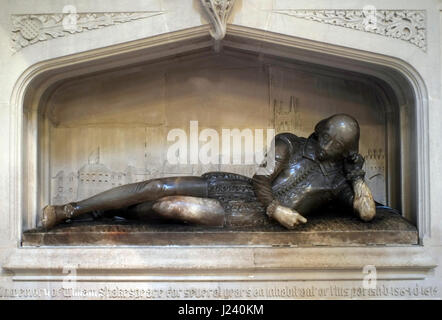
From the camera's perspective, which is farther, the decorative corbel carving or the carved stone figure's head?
the carved stone figure's head

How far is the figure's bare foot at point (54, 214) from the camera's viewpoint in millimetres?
2984

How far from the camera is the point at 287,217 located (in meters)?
2.87

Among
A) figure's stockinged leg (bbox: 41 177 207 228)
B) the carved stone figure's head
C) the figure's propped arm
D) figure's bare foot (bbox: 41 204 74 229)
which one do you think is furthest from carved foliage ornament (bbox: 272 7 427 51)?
figure's bare foot (bbox: 41 204 74 229)

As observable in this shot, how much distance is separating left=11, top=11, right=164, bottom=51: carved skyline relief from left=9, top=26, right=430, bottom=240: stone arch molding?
142 millimetres

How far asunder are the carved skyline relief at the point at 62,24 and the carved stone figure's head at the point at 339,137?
4.12 ft

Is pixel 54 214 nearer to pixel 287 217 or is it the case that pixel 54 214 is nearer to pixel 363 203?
pixel 287 217

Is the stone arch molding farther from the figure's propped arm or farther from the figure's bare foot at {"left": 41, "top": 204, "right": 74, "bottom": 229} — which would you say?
the figure's propped arm

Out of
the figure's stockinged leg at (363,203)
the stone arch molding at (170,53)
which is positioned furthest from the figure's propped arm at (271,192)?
the stone arch molding at (170,53)

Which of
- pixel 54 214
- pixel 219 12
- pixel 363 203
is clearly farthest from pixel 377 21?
pixel 54 214

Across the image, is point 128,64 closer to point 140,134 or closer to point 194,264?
point 140,134

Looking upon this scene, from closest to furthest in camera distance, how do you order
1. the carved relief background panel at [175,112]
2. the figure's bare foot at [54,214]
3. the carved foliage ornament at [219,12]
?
the carved foliage ornament at [219,12]
the figure's bare foot at [54,214]
the carved relief background panel at [175,112]

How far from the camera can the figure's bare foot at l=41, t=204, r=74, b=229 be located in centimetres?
298

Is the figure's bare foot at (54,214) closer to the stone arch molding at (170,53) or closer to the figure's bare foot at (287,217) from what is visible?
the stone arch molding at (170,53)

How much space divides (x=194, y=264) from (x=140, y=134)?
1223 millimetres
